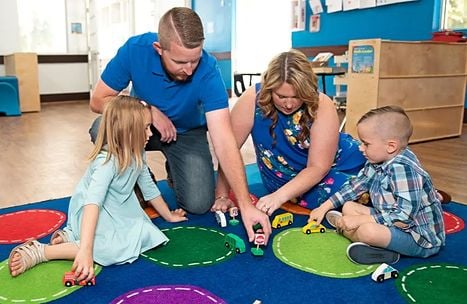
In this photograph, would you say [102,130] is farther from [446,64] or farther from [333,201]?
[446,64]

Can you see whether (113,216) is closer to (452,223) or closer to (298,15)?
(452,223)

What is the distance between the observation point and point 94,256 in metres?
1.25

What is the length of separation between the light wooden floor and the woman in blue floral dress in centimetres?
61

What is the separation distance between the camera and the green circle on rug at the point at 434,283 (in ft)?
3.67

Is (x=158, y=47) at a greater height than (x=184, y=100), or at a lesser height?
greater

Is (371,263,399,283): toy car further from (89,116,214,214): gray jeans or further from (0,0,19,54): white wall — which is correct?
(0,0,19,54): white wall

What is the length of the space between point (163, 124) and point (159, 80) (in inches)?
6.1

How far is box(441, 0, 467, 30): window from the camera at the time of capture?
4133 mm

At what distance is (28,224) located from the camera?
1601 millimetres

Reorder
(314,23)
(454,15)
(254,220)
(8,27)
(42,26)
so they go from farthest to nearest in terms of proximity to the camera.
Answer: (42,26)
(8,27)
(314,23)
(454,15)
(254,220)

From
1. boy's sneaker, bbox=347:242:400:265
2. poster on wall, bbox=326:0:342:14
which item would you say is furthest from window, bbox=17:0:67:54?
boy's sneaker, bbox=347:242:400:265

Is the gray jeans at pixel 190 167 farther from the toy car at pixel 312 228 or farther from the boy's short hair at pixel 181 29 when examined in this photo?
the boy's short hair at pixel 181 29

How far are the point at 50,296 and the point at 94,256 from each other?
0.16 m

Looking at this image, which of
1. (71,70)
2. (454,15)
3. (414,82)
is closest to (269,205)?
(414,82)
